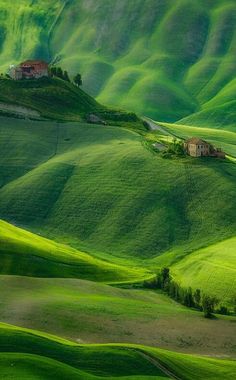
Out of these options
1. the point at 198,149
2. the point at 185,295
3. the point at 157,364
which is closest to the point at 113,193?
the point at 198,149

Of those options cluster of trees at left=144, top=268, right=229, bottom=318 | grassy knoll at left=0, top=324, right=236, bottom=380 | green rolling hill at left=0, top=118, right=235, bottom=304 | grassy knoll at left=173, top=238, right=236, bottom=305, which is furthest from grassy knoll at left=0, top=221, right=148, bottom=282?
grassy knoll at left=0, top=324, right=236, bottom=380

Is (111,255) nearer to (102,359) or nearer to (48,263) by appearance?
(48,263)

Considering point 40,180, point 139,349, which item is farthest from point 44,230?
point 139,349

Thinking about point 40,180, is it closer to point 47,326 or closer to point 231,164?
point 231,164

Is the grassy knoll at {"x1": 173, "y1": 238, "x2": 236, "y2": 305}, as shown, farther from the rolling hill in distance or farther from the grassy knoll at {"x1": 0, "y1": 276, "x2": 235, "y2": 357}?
the grassy knoll at {"x1": 0, "y1": 276, "x2": 235, "y2": 357}

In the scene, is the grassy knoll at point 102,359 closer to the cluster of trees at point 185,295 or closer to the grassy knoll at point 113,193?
the cluster of trees at point 185,295

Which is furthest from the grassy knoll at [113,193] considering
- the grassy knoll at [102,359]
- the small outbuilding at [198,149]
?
the grassy knoll at [102,359]

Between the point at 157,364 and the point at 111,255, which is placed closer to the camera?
the point at 157,364
